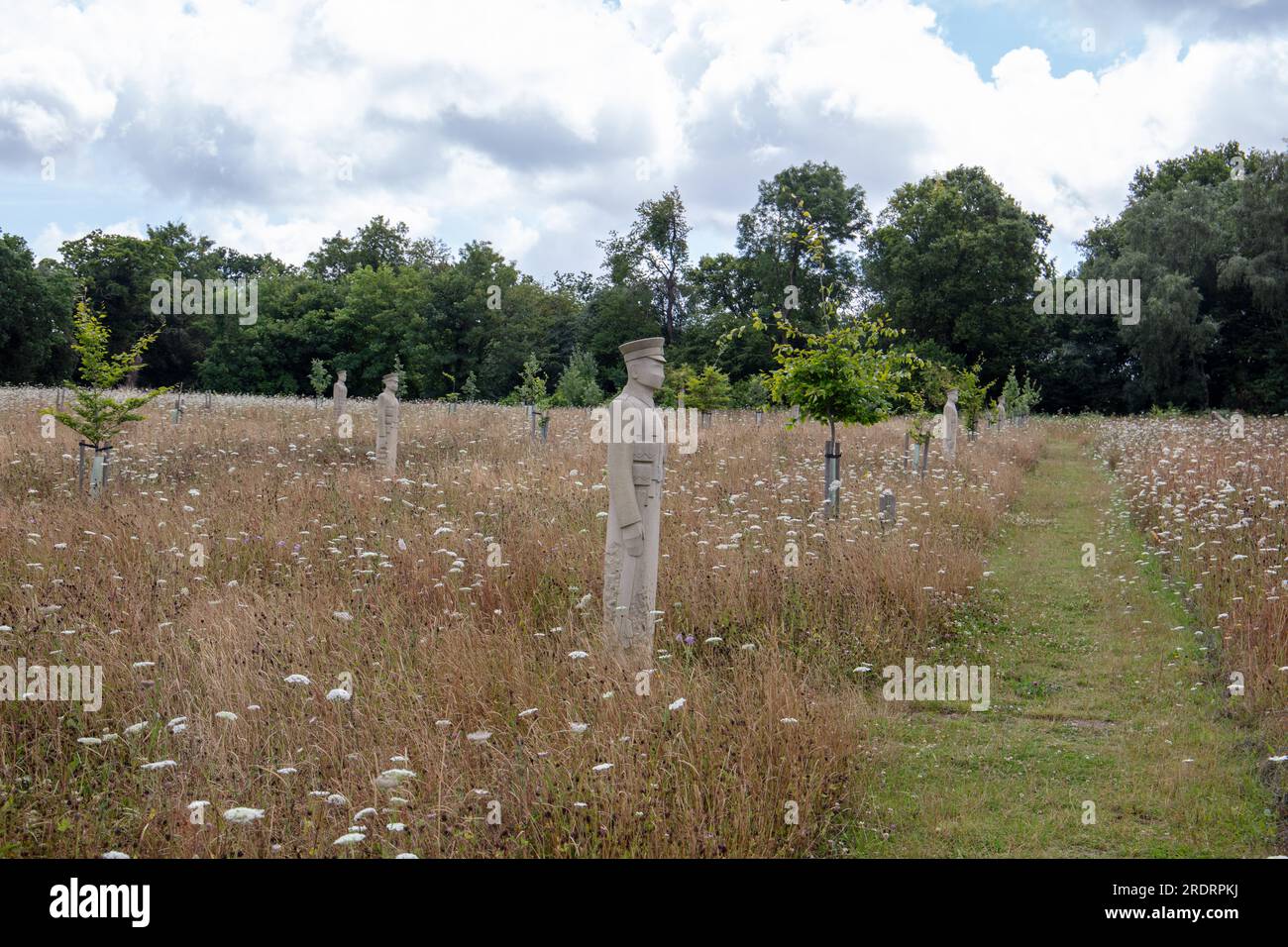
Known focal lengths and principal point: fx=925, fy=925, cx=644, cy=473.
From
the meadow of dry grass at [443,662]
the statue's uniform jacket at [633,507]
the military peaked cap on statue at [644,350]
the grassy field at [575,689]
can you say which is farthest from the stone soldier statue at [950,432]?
the statue's uniform jacket at [633,507]

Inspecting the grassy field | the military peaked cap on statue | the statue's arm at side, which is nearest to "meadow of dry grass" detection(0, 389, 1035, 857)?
the grassy field

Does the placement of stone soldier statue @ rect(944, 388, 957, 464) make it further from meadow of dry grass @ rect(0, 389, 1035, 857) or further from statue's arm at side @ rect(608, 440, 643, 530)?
statue's arm at side @ rect(608, 440, 643, 530)

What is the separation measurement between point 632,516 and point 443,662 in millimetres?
1845

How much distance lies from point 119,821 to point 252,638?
2272 mm

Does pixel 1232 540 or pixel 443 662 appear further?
pixel 1232 540

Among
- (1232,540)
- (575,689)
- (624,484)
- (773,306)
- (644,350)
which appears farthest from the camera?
(773,306)

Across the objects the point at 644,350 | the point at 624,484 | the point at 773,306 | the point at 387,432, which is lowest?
the point at 624,484

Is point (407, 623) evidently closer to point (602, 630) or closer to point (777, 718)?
point (602, 630)

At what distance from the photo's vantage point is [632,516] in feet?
24.2

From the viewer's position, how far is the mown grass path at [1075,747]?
532 centimetres

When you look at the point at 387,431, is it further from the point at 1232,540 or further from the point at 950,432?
the point at 1232,540

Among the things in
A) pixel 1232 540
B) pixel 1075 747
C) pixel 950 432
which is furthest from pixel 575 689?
pixel 950 432

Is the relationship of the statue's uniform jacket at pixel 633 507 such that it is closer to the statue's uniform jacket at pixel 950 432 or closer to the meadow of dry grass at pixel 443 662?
the meadow of dry grass at pixel 443 662
